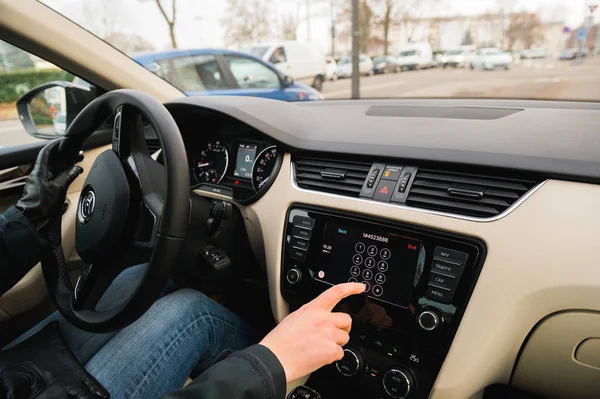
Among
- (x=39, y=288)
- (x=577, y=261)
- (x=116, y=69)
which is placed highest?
→ (x=116, y=69)

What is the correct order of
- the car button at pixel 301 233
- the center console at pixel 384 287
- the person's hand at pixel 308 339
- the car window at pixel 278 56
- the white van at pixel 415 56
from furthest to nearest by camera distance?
the car window at pixel 278 56, the white van at pixel 415 56, the car button at pixel 301 233, the center console at pixel 384 287, the person's hand at pixel 308 339

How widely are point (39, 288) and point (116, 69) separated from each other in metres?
1.01

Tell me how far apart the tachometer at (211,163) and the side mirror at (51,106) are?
0.66 metres

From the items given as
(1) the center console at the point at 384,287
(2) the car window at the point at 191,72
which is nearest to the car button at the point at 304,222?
(1) the center console at the point at 384,287

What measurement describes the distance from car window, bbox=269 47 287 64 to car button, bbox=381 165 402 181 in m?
8.78

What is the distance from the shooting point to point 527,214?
3.48 ft

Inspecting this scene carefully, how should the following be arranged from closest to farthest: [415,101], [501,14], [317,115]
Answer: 1. [317,115]
2. [415,101]
3. [501,14]

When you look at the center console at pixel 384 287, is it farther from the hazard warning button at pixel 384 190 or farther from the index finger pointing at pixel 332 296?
the index finger pointing at pixel 332 296

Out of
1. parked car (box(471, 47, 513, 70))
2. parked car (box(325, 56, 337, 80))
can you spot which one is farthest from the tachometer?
parked car (box(325, 56, 337, 80))

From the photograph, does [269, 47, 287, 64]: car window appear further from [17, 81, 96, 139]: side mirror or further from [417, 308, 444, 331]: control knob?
[417, 308, 444, 331]: control knob

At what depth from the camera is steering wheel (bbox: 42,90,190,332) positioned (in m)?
1.06

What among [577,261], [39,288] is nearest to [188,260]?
[39,288]

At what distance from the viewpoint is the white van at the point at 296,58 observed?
9.59 meters

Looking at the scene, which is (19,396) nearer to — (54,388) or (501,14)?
(54,388)
